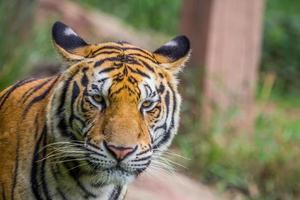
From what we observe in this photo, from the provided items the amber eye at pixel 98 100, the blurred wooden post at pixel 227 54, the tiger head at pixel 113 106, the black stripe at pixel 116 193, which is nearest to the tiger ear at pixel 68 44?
the tiger head at pixel 113 106

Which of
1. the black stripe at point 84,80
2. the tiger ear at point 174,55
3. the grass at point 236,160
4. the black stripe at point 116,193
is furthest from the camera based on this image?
the grass at point 236,160

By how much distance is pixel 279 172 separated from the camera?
9.77 meters

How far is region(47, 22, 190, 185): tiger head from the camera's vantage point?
480 centimetres

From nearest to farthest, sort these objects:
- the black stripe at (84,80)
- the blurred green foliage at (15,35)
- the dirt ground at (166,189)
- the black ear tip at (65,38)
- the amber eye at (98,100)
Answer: the amber eye at (98,100), the black stripe at (84,80), the black ear tip at (65,38), the dirt ground at (166,189), the blurred green foliage at (15,35)

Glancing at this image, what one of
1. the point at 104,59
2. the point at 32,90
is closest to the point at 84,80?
the point at 104,59

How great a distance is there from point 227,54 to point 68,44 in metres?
5.25

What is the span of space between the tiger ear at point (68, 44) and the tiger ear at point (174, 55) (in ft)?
1.22

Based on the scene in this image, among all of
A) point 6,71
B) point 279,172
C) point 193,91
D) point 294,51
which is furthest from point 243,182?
point 294,51

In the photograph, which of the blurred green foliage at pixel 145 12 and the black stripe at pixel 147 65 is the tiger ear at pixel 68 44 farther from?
the blurred green foliage at pixel 145 12

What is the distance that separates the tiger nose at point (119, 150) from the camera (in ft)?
15.6

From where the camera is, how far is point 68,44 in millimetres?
5145

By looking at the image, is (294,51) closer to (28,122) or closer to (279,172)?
(279,172)

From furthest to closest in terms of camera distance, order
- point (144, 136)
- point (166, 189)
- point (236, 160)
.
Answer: point (236, 160), point (166, 189), point (144, 136)

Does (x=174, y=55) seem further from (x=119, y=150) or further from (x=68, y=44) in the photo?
(x=119, y=150)
